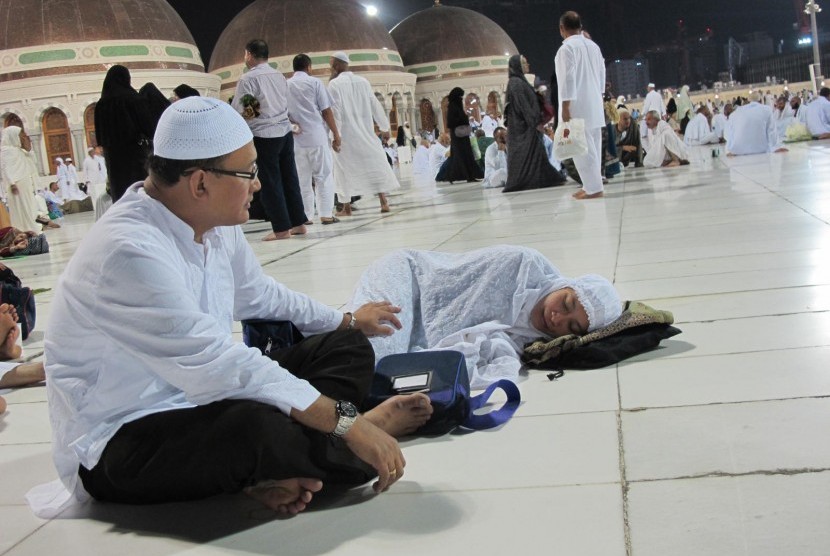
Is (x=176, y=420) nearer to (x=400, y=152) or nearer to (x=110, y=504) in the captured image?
(x=110, y=504)

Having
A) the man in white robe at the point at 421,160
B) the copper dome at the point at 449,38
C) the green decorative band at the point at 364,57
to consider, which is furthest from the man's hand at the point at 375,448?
the copper dome at the point at 449,38

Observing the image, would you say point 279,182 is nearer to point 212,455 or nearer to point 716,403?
point 716,403

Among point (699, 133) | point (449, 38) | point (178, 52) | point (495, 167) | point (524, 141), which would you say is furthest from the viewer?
point (449, 38)

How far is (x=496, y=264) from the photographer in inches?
112

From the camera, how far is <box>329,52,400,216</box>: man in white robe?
8.83 meters

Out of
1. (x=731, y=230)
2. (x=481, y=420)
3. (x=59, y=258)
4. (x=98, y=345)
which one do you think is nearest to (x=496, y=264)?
(x=481, y=420)

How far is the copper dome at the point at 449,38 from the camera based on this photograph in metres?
40.9

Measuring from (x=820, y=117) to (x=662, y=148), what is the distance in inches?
194

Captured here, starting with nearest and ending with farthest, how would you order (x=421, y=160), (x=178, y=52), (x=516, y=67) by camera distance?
(x=516, y=67), (x=421, y=160), (x=178, y=52)

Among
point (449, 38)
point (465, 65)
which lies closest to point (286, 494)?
point (465, 65)

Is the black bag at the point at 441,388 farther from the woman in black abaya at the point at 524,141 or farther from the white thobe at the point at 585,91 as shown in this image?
the woman in black abaya at the point at 524,141

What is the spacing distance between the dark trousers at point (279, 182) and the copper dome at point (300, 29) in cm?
2727

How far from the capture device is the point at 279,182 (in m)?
6.97

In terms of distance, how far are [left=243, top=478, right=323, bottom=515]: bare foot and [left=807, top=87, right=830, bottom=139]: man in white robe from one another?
47.4 feet
